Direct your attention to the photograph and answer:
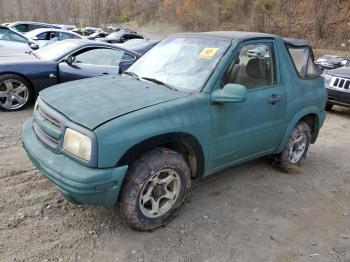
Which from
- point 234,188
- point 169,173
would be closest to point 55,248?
point 169,173

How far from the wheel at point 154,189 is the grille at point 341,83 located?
626cm

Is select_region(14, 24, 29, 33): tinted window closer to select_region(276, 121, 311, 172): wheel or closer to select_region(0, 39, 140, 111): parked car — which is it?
select_region(0, 39, 140, 111): parked car

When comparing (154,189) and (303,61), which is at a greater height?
(303,61)

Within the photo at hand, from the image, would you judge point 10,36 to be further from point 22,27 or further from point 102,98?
point 22,27

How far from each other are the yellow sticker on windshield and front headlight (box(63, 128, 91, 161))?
156cm

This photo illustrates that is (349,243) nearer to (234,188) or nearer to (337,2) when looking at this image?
(234,188)

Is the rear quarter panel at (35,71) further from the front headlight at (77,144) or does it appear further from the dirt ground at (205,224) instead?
the front headlight at (77,144)

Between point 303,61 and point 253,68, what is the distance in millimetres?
1025

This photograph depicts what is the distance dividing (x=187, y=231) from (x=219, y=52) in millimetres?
1754

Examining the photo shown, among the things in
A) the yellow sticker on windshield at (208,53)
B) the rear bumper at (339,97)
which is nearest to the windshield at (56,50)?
the yellow sticker on windshield at (208,53)

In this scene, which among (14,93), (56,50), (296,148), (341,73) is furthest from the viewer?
(341,73)

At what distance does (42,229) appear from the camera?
3270mm

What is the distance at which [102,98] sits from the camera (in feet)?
10.9

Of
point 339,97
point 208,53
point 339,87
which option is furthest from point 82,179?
point 339,87
